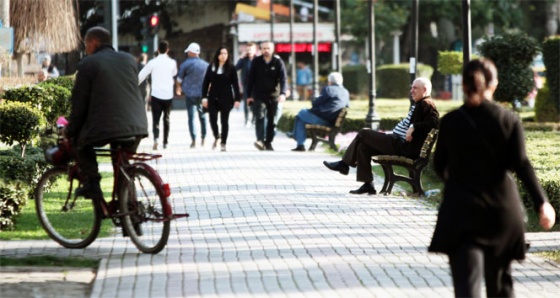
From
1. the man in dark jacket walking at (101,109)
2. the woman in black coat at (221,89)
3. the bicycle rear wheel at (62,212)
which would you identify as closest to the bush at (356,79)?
the woman in black coat at (221,89)

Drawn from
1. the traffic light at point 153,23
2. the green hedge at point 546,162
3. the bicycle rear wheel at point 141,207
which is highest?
the traffic light at point 153,23

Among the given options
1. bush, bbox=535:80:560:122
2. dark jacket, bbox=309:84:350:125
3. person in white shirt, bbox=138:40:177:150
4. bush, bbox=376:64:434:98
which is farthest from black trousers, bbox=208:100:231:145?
bush, bbox=376:64:434:98

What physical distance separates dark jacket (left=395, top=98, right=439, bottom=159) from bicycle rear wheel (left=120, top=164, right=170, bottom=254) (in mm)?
4536

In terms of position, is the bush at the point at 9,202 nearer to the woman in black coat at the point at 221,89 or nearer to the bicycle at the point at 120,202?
the bicycle at the point at 120,202

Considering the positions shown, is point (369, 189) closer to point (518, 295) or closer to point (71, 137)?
point (71, 137)

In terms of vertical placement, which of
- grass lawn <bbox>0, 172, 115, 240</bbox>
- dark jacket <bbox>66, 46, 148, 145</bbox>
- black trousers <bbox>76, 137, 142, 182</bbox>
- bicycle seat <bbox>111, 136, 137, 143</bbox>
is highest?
dark jacket <bbox>66, 46, 148, 145</bbox>

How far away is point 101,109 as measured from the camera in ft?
31.1

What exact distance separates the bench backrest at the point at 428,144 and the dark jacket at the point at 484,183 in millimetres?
7110

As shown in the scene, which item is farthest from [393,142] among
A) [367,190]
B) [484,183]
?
[484,183]

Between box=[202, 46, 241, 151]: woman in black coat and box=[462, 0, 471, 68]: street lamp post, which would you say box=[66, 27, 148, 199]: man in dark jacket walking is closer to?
box=[462, 0, 471, 68]: street lamp post

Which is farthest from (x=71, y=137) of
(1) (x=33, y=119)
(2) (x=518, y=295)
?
(1) (x=33, y=119)

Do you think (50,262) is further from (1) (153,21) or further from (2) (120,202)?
(1) (153,21)

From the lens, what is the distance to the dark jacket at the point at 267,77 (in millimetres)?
21156

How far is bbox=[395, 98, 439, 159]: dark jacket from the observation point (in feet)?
44.3
